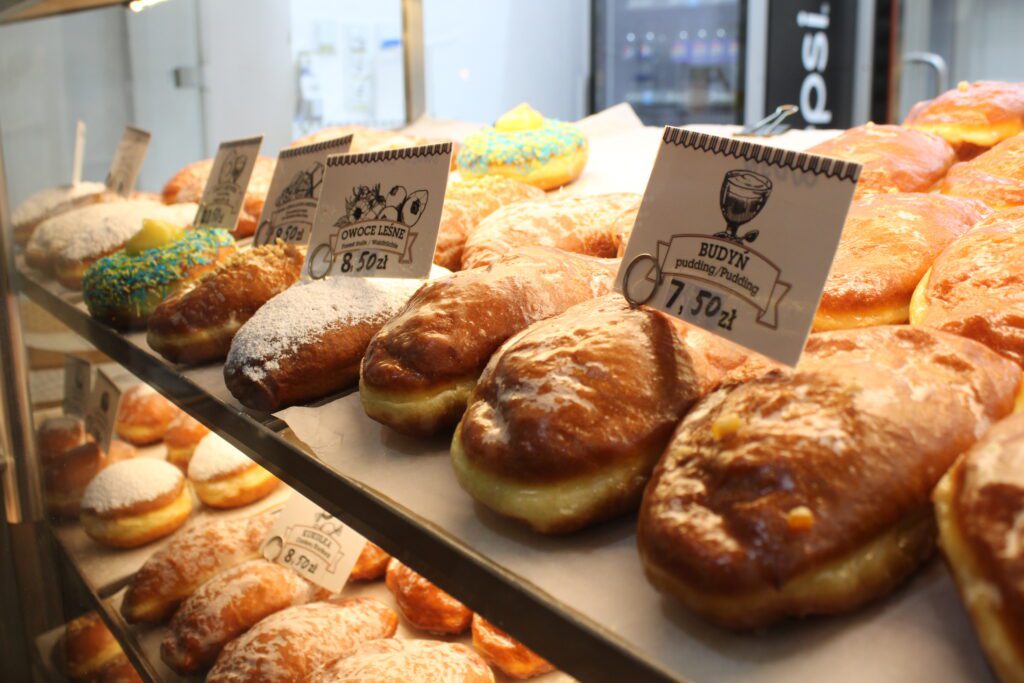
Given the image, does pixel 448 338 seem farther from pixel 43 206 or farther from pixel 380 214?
pixel 43 206

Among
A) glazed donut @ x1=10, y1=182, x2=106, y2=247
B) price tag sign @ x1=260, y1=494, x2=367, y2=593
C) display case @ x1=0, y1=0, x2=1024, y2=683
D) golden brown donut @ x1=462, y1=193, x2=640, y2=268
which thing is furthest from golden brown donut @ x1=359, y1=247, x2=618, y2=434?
→ glazed donut @ x1=10, y1=182, x2=106, y2=247

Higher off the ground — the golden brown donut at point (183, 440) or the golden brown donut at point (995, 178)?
the golden brown donut at point (995, 178)

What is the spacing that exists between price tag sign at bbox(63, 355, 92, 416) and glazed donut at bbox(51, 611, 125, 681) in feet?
1.85

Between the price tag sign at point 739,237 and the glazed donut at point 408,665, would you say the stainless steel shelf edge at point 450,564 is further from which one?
the glazed donut at point 408,665

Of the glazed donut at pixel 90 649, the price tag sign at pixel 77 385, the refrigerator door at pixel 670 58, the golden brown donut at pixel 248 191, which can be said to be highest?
the refrigerator door at pixel 670 58

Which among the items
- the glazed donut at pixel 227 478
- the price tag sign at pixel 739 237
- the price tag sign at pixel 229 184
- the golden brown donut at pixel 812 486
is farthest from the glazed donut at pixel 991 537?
the glazed donut at pixel 227 478

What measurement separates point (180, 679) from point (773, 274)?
4.41 ft

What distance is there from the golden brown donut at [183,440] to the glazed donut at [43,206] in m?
0.77

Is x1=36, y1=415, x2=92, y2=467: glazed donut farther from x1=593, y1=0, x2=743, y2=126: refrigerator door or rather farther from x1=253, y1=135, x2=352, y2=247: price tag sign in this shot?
x1=593, y1=0, x2=743, y2=126: refrigerator door

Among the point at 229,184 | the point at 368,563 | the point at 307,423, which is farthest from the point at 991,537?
the point at 229,184

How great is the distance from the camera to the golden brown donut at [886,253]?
1.01 metres

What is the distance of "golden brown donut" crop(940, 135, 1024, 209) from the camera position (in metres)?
1.33

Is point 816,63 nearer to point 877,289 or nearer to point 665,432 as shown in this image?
point 877,289

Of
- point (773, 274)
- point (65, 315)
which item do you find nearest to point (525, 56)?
point (65, 315)
